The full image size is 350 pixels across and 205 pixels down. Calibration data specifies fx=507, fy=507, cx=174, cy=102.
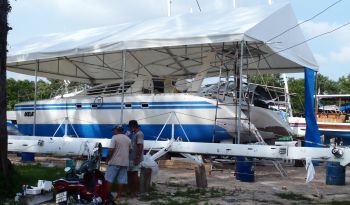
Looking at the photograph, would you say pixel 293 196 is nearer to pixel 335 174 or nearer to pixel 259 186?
pixel 259 186

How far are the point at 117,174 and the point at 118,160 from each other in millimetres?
305

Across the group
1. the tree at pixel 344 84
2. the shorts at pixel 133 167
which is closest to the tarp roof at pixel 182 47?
the shorts at pixel 133 167

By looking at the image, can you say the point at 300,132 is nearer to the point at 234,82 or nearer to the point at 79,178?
the point at 234,82

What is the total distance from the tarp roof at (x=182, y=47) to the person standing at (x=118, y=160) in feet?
14.8

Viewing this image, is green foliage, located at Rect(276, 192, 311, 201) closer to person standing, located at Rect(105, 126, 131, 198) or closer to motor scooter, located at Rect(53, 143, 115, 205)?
person standing, located at Rect(105, 126, 131, 198)

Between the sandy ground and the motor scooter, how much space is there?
1279mm

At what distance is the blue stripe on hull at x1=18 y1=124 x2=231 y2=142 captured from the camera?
15.5 m

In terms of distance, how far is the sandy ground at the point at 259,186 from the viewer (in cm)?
998

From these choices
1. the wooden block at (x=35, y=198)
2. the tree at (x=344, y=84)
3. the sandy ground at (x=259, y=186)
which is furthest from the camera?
the tree at (x=344, y=84)

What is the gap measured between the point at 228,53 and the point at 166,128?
3.11 meters

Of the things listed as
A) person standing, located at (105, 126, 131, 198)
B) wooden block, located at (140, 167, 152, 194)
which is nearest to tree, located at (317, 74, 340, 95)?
wooden block, located at (140, 167, 152, 194)

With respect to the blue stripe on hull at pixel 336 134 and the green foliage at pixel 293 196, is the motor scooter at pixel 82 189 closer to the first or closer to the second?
the green foliage at pixel 293 196

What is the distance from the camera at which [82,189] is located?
7695 millimetres

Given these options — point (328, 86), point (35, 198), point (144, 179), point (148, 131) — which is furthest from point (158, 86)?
point (328, 86)
